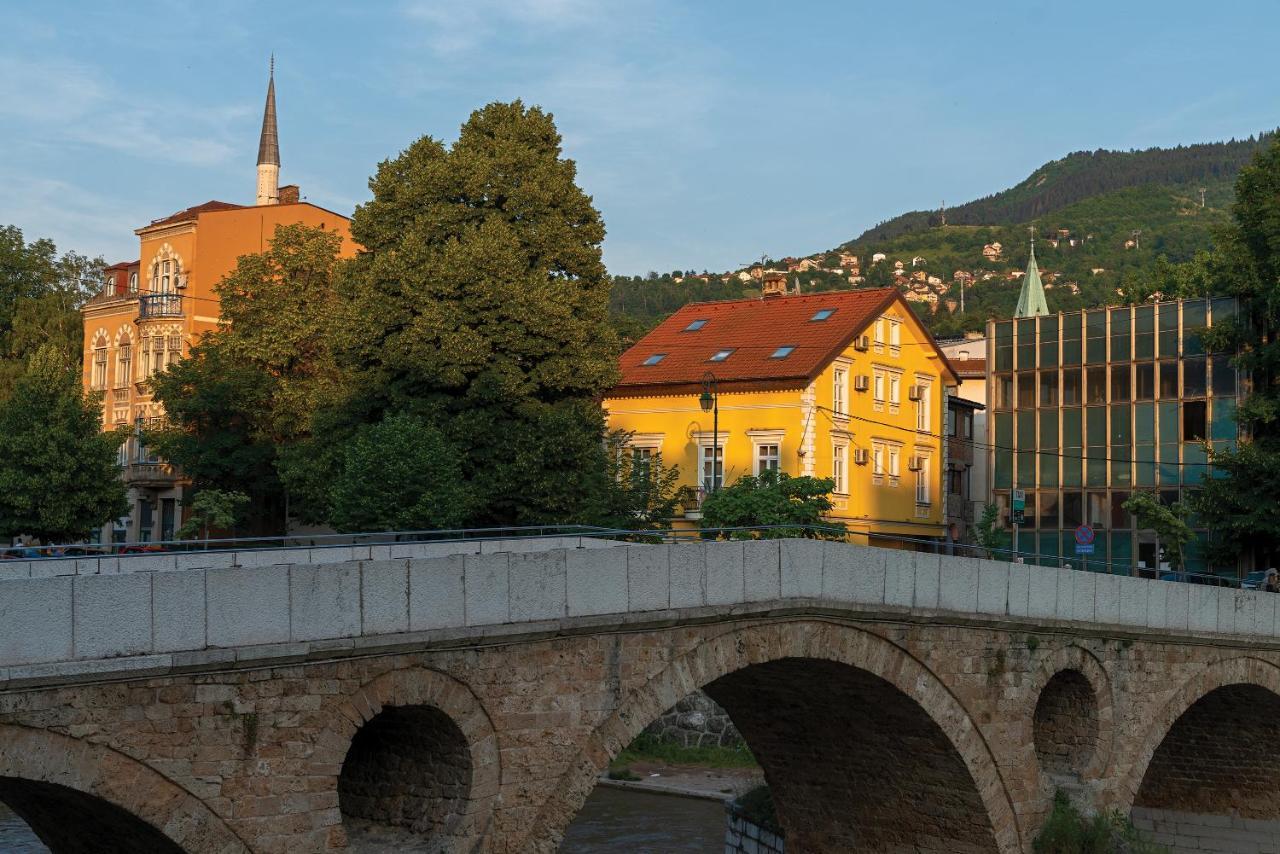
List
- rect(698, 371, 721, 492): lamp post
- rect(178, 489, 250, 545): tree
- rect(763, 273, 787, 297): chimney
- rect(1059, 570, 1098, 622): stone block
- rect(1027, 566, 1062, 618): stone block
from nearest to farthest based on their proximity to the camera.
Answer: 1. rect(1027, 566, 1062, 618): stone block
2. rect(1059, 570, 1098, 622): stone block
3. rect(178, 489, 250, 545): tree
4. rect(698, 371, 721, 492): lamp post
5. rect(763, 273, 787, 297): chimney

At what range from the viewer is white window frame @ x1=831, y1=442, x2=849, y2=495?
42469 mm

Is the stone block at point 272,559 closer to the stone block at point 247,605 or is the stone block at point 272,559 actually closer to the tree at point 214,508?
the stone block at point 247,605

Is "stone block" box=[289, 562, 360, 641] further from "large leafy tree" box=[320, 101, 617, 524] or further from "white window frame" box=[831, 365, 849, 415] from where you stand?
"white window frame" box=[831, 365, 849, 415]

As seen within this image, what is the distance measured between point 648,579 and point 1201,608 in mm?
12020

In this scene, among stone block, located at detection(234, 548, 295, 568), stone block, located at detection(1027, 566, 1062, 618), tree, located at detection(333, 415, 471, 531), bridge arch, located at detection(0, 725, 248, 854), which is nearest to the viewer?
bridge arch, located at detection(0, 725, 248, 854)

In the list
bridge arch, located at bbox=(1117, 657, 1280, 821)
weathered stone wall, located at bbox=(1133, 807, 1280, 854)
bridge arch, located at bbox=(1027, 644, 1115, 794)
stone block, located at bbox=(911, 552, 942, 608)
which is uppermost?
stone block, located at bbox=(911, 552, 942, 608)

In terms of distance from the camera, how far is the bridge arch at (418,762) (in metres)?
12.5

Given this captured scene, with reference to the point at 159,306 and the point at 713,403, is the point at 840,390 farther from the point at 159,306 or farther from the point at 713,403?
the point at 159,306

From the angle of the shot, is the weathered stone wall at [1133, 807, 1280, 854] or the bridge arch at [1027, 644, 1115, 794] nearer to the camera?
the bridge arch at [1027, 644, 1115, 794]

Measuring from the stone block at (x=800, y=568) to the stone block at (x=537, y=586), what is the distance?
341cm

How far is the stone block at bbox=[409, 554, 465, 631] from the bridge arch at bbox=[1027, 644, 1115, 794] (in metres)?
10.1

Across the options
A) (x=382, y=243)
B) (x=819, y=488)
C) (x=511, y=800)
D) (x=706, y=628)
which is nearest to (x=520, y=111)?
(x=382, y=243)

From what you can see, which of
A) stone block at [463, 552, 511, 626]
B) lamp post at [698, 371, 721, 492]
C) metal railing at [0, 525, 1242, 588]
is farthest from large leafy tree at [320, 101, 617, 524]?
stone block at [463, 552, 511, 626]

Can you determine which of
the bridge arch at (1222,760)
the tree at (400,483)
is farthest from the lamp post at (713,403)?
the bridge arch at (1222,760)
